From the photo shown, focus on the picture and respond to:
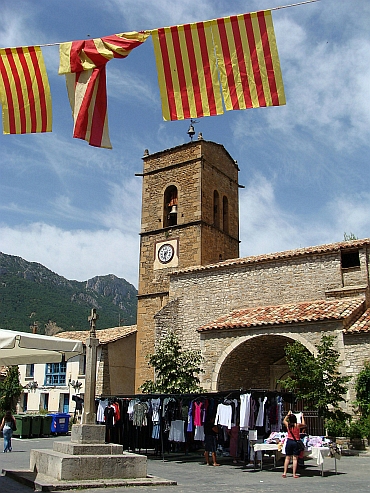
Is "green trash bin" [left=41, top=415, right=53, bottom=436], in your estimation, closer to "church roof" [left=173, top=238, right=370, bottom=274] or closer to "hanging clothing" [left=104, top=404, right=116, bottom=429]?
"church roof" [left=173, top=238, right=370, bottom=274]

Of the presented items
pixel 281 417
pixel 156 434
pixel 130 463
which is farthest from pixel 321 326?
pixel 130 463

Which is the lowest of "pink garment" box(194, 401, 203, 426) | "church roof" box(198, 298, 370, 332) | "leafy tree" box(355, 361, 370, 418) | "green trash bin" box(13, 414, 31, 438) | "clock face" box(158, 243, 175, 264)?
"green trash bin" box(13, 414, 31, 438)

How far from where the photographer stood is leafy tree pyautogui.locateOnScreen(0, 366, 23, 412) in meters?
31.6

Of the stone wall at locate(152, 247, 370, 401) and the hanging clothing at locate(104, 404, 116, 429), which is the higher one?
the stone wall at locate(152, 247, 370, 401)

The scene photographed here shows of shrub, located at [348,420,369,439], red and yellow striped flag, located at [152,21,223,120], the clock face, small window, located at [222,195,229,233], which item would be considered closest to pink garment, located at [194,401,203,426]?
shrub, located at [348,420,369,439]

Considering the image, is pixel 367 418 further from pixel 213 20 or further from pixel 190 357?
pixel 213 20

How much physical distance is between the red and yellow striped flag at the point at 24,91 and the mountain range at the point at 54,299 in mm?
44656

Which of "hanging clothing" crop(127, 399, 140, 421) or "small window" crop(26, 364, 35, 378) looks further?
"small window" crop(26, 364, 35, 378)

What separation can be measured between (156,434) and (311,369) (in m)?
4.78

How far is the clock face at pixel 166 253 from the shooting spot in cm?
2558

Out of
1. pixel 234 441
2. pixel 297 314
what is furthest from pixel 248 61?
pixel 297 314

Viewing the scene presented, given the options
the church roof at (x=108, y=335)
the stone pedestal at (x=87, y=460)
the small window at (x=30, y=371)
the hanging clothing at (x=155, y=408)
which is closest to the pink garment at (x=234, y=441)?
the hanging clothing at (x=155, y=408)

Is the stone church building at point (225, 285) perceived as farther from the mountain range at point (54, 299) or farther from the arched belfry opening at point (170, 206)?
the mountain range at point (54, 299)

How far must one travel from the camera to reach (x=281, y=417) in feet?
42.8
